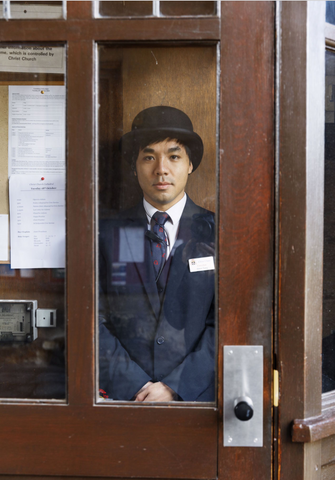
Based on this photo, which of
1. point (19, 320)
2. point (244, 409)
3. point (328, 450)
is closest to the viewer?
point (244, 409)

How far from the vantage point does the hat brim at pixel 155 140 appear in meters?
1.08

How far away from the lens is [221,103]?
3.04 ft

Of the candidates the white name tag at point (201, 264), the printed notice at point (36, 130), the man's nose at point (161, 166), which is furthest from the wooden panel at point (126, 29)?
the white name tag at point (201, 264)

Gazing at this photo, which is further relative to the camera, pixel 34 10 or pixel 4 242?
pixel 4 242

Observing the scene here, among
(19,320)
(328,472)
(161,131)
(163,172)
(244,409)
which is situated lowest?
(328,472)

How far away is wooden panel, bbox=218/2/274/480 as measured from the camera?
0.92 m

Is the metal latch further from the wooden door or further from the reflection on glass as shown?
the reflection on glass

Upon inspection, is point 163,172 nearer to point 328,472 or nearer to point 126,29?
point 126,29

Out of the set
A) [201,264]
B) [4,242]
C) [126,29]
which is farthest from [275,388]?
[126,29]

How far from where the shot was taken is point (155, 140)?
44.3 inches

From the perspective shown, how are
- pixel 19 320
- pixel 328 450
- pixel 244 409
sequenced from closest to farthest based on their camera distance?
pixel 244 409, pixel 328 450, pixel 19 320

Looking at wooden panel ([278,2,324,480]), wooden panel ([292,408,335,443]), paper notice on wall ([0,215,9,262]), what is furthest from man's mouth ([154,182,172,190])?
wooden panel ([292,408,335,443])

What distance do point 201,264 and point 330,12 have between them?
0.74 m

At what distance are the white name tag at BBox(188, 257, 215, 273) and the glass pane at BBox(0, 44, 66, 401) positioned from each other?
1.15 feet
